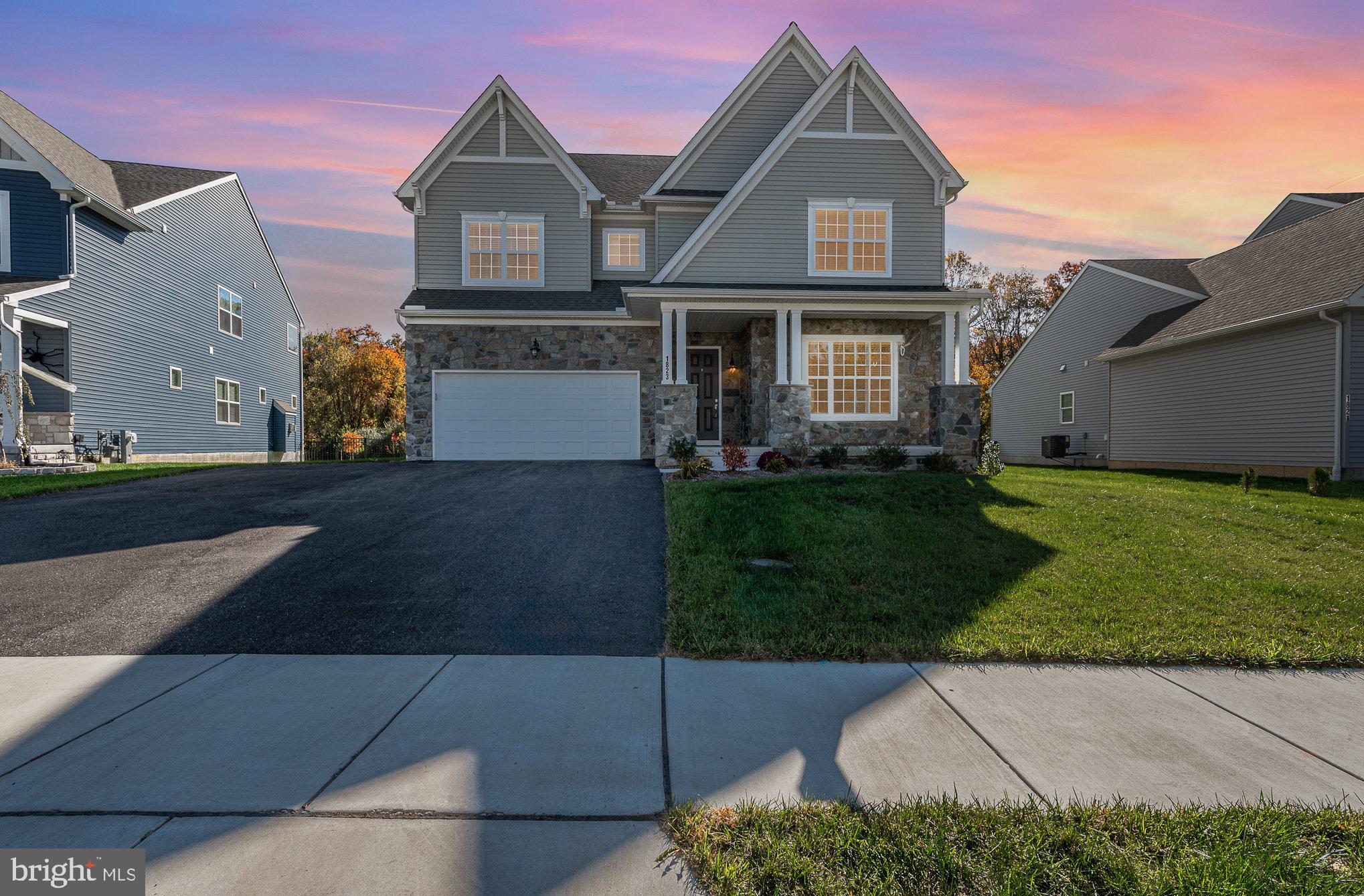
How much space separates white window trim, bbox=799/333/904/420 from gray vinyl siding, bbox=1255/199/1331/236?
17.0 metres

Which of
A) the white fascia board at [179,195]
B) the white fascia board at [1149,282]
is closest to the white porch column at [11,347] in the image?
the white fascia board at [179,195]

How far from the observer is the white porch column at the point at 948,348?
48.6 ft

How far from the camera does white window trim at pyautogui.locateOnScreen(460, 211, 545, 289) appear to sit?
1725cm

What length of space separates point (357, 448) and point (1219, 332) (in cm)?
2810

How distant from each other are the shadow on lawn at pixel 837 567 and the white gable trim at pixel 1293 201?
20664mm

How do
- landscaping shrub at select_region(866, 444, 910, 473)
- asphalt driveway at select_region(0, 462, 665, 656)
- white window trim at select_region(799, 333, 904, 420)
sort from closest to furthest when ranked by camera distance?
1. asphalt driveway at select_region(0, 462, 665, 656)
2. landscaping shrub at select_region(866, 444, 910, 473)
3. white window trim at select_region(799, 333, 904, 420)

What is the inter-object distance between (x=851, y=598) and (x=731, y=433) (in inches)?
452

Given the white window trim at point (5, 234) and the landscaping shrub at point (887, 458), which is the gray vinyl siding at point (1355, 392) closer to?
the landscaping shrub at point (887, 458)

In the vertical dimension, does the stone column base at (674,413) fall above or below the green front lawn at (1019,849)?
above

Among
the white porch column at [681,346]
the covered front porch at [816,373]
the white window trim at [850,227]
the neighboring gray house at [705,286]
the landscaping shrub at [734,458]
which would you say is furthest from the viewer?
the white window trim at [850,227]

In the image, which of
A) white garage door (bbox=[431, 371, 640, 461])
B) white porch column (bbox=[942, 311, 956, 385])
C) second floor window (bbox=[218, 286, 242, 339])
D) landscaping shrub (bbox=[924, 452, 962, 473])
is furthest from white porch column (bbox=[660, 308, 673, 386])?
second floor window (bbox=[218, 286, 242, 339])

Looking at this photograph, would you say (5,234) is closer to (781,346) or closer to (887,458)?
(781,346)

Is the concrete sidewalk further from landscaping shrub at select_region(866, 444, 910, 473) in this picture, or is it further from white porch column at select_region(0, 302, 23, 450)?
white porch column at select_region(0, 302, 23, 450)

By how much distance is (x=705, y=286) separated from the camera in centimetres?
1415
